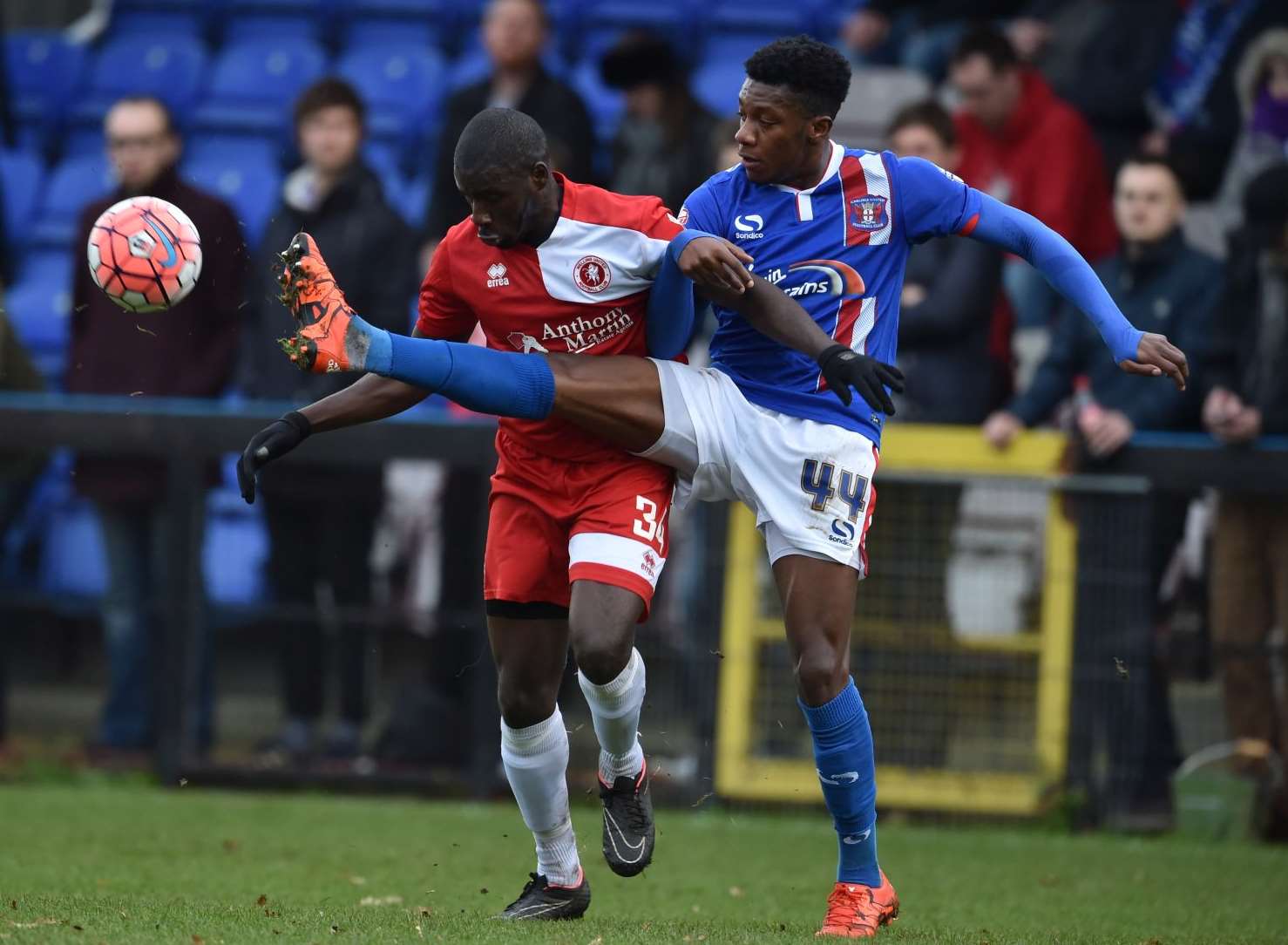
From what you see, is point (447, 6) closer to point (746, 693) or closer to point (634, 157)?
point (634, 157)

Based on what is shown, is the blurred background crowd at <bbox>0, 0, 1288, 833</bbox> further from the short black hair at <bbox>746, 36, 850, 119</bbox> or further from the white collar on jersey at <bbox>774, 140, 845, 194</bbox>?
the short black hair at <bbox>746, 36, 850, 119</bbox>

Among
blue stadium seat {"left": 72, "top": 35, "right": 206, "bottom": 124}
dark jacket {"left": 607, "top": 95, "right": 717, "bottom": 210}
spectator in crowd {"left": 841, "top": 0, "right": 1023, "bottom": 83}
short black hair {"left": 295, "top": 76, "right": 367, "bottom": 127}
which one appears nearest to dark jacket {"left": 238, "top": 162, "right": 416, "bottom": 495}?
short black hair {"left": 295, "top": 76, "right": 367, "bottom": 127}

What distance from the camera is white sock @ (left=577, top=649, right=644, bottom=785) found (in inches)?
226

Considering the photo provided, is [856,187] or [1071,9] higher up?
[1071,9]

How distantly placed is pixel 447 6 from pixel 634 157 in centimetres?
450

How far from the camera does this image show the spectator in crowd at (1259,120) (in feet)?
31.2

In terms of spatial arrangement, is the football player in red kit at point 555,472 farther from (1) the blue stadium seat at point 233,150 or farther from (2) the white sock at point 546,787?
(1) the blue stadium seat at point 233,150

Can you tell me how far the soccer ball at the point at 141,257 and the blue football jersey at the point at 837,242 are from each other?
1.53 metres

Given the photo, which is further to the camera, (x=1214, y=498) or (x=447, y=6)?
(x=447, y=6)

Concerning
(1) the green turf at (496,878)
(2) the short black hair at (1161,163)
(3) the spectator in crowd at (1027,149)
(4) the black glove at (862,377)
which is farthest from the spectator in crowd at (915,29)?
(4) the black glove at (862,377)

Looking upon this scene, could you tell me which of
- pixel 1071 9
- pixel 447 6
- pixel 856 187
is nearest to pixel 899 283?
pixel 856 187

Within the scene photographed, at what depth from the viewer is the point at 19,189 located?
1311 centimetres

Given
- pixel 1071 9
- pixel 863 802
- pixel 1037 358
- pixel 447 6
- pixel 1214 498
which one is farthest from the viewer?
pixel 447 6

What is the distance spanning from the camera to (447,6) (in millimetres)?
14023
